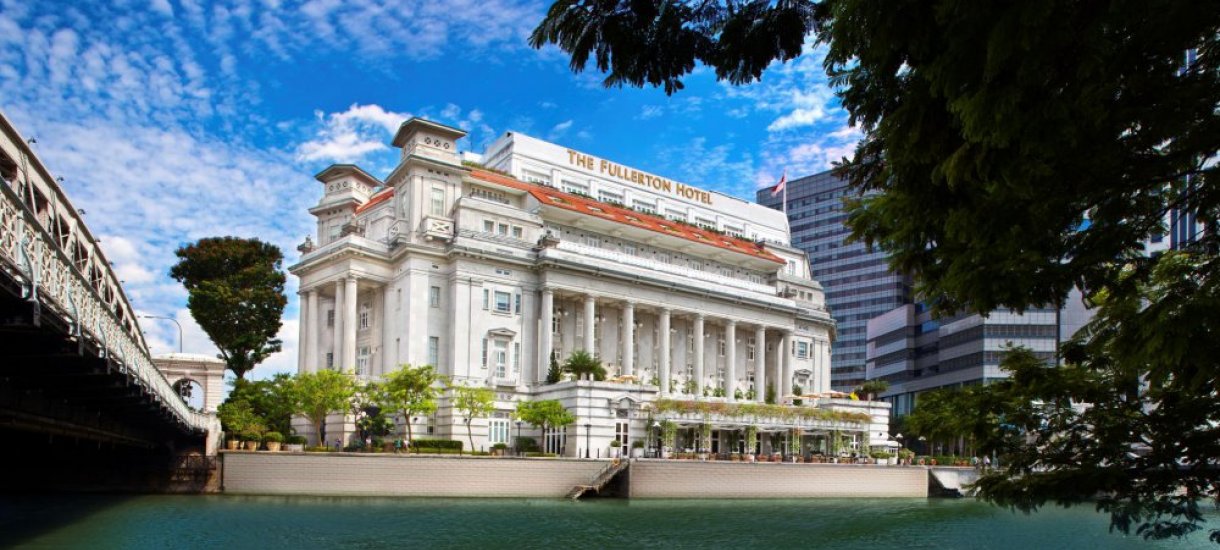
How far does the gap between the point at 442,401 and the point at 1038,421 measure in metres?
70.7

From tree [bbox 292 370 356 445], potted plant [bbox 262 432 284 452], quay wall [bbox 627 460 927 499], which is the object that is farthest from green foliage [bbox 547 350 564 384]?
potted plant [bbox 262 432 284 452]

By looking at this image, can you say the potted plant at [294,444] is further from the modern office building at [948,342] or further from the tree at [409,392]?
the modern office building at [948,342]

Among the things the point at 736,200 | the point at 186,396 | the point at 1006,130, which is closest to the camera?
the point at 1006,130

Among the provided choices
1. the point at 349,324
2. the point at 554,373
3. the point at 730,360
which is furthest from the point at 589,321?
the point at 349,324

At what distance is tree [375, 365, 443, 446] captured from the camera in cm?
7388

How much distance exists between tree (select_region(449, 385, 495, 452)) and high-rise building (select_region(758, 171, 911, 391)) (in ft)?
365

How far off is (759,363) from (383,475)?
166ft

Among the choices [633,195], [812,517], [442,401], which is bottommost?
[812,517]

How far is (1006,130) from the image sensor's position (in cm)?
887

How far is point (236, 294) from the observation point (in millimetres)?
89562

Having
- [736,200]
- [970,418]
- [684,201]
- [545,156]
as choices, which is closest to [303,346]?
[545,156]

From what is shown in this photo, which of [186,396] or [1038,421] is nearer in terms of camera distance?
[1038,421]

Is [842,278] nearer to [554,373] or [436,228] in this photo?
[554,373]

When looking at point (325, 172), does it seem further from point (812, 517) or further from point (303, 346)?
point (812, 517)
